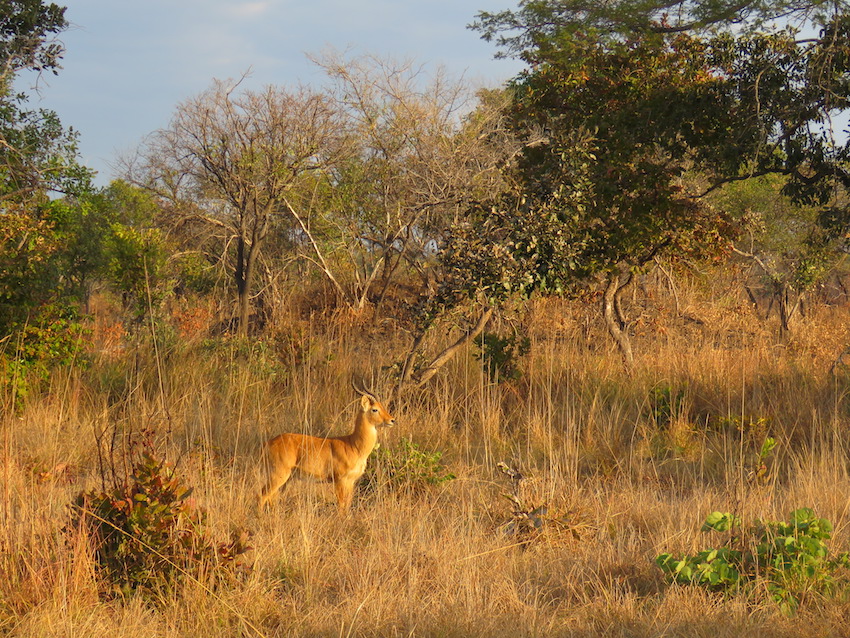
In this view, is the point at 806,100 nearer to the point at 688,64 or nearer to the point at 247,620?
the point at 688,64

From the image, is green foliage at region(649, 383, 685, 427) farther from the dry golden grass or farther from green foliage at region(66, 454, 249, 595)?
green foliage at region(66, 454, 249, 595)

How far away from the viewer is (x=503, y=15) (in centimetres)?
1218

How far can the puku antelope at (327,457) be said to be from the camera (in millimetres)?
5316

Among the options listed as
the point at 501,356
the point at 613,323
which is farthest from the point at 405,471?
the point at 613,323

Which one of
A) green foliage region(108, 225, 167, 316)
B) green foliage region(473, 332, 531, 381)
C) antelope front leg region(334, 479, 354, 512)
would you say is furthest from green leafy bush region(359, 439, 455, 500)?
green foliage region(108, 225, 167, 316)

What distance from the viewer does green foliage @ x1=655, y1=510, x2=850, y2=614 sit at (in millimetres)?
3695

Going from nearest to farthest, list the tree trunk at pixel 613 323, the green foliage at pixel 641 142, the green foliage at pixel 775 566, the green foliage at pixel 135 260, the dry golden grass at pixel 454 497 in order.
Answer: the dry golden grass at pixel 454 497
the green foliage at pixel 775 566
the green foliage at pixel 641 142
the tree trunk at pixel 613 323
the green foliage at pixel 135 260

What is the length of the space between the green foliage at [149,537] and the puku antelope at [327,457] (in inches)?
53.1

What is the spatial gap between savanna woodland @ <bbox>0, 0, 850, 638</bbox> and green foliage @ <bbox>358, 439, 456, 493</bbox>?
1.1 inches

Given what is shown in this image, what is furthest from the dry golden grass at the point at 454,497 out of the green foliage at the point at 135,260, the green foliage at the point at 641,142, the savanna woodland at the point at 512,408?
the green foliage at the point at 135,260

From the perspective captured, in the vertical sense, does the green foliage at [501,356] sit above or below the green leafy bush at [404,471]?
above

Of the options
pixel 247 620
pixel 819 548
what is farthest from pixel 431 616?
pixel 819 548

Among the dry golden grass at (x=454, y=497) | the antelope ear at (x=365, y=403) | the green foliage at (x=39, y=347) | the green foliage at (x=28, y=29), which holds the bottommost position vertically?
the dry golden grass at (x=454, y=497)

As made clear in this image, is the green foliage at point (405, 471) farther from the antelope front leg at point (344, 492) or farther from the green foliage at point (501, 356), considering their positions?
the green foliage at point (501, 356)
